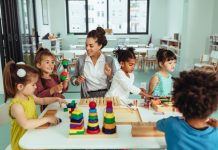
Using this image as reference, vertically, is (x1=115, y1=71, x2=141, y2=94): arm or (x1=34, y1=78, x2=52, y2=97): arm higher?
(x1=115, y1=71, x2=141, y2=94): arm

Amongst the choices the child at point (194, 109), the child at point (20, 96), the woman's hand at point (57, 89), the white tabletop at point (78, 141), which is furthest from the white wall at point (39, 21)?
the child at point (194, 109)

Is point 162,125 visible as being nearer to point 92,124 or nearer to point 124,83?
point 92,124

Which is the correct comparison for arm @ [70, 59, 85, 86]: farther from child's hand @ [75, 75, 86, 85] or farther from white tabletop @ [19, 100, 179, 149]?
white tabletop @ [19, 100, 179, 149]

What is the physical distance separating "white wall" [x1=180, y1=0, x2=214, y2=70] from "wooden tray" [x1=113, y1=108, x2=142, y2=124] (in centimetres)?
515

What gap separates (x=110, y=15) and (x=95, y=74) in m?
7.25

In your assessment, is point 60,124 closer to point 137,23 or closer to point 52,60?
point 52,60

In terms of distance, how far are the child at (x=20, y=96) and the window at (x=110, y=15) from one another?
307 inches

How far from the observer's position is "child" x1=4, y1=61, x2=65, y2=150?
4.06 ft

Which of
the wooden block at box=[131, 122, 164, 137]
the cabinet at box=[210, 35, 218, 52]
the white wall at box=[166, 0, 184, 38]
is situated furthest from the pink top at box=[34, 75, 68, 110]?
the white wall at box=[166, 0, 184, 38]

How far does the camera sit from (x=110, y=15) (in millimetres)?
8852

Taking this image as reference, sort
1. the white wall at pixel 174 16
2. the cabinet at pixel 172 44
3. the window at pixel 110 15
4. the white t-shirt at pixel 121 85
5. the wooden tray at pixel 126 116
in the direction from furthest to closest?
the window at pixel 110 15 → the white wall at pixel 174 16 → the cabinet at pixel 172 44 → the white t-shirt at pixel 121 85 → the wooden tray at pixel 126 116

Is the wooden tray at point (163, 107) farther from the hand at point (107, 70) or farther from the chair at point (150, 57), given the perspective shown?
the chair at point (150, 57)

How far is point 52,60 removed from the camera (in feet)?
6.31

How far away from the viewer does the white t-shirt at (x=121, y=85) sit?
1780 mm
